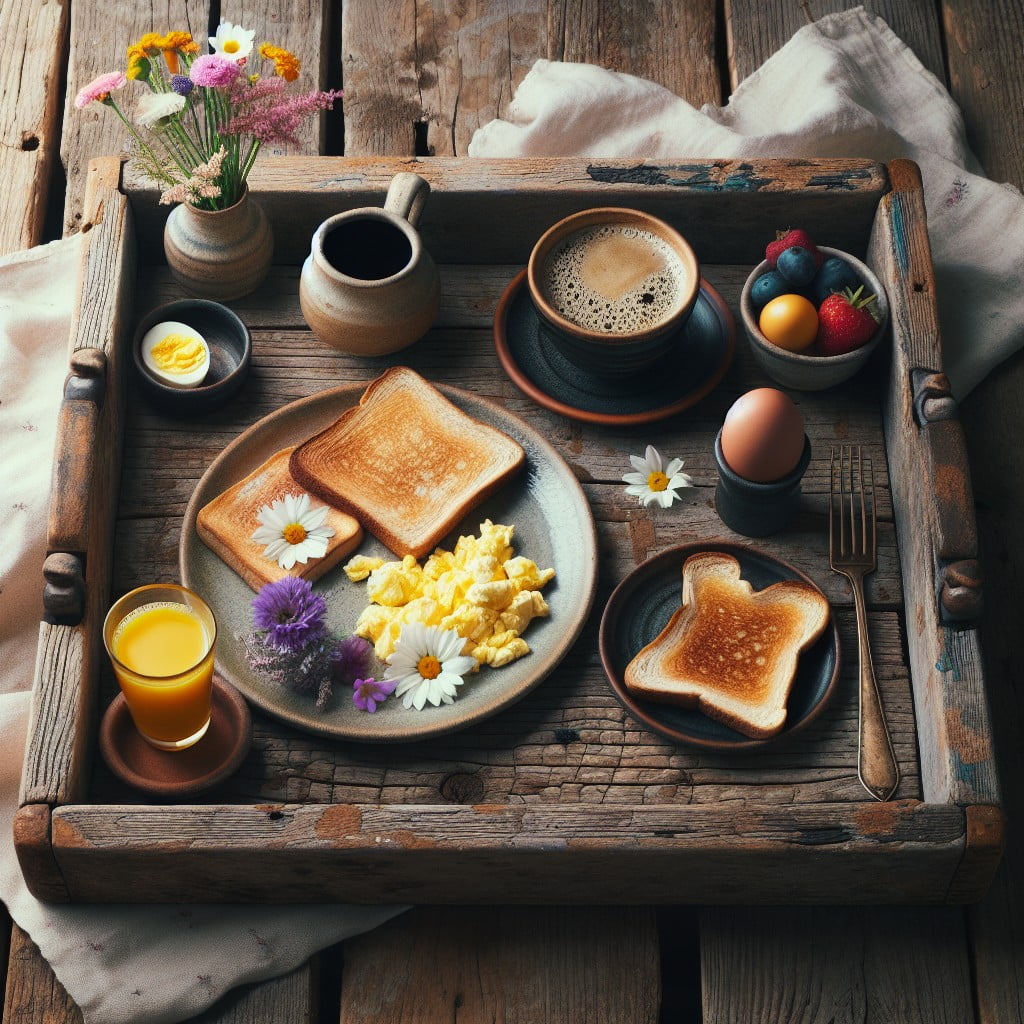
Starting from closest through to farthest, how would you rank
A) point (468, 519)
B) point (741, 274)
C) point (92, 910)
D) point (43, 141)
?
point (92, 910)
point (468, 519)
point (741, 274)
point (43, 141)

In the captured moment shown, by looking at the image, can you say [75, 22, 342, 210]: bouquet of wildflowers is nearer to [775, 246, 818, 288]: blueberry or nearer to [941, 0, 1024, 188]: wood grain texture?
[775, 246, 818, 288]: blueberry

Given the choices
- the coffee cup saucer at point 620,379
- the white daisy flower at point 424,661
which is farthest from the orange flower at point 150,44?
the white daisy flower at point 424,661

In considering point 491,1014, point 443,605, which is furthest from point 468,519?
point 491,1014

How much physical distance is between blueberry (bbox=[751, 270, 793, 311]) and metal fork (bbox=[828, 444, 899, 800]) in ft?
0.75

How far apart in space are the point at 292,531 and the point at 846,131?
1129 mm

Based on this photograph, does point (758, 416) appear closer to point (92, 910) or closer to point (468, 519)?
point (468, 519)

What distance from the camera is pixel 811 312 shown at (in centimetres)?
196

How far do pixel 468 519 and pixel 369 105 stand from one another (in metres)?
0.89

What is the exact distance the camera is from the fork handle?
5.66 feet

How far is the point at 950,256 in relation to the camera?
7.48 feet

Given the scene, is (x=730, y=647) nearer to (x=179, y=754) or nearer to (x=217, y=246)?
(x=179, y=754)

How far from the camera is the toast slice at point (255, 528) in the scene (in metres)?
1.86

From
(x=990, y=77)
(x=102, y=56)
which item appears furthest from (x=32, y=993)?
(x=990, y=77)

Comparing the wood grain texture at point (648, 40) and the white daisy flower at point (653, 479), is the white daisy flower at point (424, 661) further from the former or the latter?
the wood grain texture at point (648, 40)
